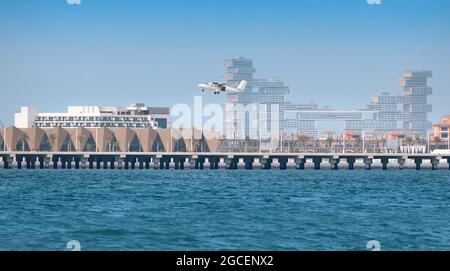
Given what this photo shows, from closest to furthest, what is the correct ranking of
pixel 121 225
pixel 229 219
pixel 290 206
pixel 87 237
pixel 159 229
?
1. pixel 87 237
2. pixel 159 229
3. pixel 121 225
4. pixel 229 219
5. pixel 290 206

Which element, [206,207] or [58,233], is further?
[206,207]

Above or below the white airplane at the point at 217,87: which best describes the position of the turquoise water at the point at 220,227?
below

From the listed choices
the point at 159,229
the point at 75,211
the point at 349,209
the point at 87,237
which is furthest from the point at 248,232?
the point at 349,209

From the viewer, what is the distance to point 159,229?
2950 cm

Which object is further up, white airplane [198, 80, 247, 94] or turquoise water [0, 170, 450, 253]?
white airplane [198, 80, 247, 94]

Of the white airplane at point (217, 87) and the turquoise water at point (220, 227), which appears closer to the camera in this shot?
the turquoise water at point (220, 227)

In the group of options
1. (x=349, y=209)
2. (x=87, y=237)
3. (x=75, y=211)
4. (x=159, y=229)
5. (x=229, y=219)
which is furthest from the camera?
(x=349, y=209)

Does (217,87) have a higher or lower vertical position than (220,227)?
higher

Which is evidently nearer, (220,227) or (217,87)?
(220,227)

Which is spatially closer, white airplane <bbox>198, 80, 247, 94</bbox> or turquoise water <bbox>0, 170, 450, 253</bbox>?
turquoise water <bbox>0, 170, 450, 253</bbox>
